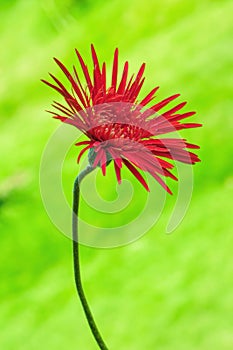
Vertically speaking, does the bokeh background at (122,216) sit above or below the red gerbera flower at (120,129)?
above

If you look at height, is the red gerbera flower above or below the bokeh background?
below

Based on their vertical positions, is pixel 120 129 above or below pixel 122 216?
below

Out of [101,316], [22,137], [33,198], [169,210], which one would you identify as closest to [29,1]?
[22,137]

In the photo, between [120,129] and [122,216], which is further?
[122,216]

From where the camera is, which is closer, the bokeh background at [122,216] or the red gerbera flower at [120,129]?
the red gerbera flower at [120,129]

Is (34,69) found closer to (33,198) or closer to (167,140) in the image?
(33,198)

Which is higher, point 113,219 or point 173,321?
point 113,219

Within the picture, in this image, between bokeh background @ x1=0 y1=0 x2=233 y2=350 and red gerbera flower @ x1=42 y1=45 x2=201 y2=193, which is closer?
red gerbera flower @ x1=42 y1=45 x2=201 y2=193

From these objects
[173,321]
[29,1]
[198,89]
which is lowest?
[173,321]
